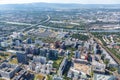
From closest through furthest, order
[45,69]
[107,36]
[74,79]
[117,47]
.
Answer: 1. [74,79]
2. [45,69]
3. [117,47]
4. [107,36]

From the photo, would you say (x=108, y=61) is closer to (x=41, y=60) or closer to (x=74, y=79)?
(x=74, y=79)

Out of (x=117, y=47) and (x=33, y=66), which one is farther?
(x=117, y=47)

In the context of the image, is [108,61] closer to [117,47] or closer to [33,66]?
[117,47]

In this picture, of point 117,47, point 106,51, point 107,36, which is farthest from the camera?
point 107,36

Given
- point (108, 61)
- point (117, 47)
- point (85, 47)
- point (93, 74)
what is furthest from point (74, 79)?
point (117, 47)

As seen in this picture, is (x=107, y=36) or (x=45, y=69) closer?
(x=45, y=69)

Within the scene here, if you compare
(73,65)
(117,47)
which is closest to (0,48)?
(73,65)

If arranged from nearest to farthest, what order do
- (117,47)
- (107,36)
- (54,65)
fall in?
(54,65) → (117,47) → (107,36)

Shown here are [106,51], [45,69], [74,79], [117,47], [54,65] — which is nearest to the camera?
[74,79]
